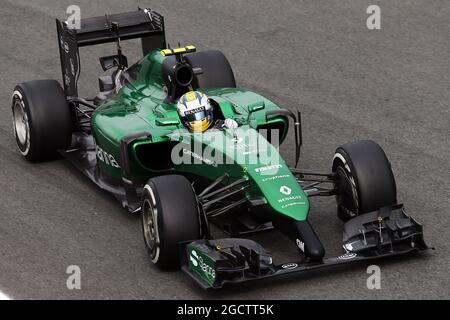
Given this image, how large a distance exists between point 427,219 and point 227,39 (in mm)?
6773

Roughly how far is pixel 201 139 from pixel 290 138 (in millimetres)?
3014

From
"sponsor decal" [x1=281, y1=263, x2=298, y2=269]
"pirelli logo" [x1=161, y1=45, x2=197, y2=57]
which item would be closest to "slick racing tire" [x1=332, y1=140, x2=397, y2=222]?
"sponsor decal" [x1=281, y1=263, x2=298, y2=269]

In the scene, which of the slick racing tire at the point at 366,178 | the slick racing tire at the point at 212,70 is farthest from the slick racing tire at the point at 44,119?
the slick racing tire at the point at 366,178

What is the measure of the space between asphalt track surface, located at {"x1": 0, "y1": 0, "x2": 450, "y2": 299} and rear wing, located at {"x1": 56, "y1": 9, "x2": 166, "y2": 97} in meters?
1.15

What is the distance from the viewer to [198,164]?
12.3 meters

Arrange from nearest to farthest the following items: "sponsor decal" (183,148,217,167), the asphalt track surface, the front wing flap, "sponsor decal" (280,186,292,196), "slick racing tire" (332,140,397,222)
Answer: the front wing flap → the asphalt track surface → "sponsor decal" (280,186,292,196) → "slick racing tire" (332,140,397,222) → "sponsor decal" (183,148,217,167)

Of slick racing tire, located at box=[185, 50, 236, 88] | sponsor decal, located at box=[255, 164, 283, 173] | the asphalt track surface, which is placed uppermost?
slick racing tire, located at box=[185, 50, 236, 88]

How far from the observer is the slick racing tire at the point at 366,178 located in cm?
1189

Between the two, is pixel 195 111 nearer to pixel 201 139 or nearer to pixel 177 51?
pixel 201 139

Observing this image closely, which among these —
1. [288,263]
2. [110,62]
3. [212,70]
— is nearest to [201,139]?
[288,263]

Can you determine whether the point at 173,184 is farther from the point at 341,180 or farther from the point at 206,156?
the point at 341,180

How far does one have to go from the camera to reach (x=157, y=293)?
11164 millimetres

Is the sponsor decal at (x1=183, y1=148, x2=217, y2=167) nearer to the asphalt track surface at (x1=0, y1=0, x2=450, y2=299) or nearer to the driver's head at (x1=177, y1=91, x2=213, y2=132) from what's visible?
the driver's head at (x1=177, y1=91, x2=213, y2=132)

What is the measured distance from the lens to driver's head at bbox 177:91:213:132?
12484 mm
